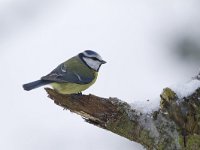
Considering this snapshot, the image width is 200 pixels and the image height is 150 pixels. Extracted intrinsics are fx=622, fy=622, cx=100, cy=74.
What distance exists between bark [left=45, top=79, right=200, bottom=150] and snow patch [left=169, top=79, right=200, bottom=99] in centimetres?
2

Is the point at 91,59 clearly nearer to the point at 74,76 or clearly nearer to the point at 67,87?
the point at 74,76

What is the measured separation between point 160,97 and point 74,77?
1196 millimetres

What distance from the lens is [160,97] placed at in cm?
294

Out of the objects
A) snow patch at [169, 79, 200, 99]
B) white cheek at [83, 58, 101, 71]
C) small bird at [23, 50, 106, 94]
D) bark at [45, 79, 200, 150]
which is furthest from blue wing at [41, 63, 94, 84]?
snow patch at [169, 79, 200, 99]

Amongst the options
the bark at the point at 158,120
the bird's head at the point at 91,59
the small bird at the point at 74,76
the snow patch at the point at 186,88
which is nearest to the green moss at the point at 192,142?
the bark at the point at 158,120

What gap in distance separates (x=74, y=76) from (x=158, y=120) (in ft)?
3.82

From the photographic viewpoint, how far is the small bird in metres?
3.93

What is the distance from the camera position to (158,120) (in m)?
3.00

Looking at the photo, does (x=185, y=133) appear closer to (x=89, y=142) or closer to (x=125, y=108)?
(x=125, y=108)

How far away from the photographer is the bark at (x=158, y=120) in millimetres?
2889

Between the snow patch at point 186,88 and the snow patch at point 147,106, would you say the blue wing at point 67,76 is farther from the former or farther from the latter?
the snow patch at point 186,88

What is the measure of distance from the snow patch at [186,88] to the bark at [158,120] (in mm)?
19

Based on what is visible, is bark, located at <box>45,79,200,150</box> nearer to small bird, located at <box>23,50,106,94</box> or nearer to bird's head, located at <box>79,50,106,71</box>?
small bird, located at <box>23,50,106,94</box>

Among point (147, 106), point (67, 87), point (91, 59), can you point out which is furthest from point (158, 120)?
point (91, 59)
